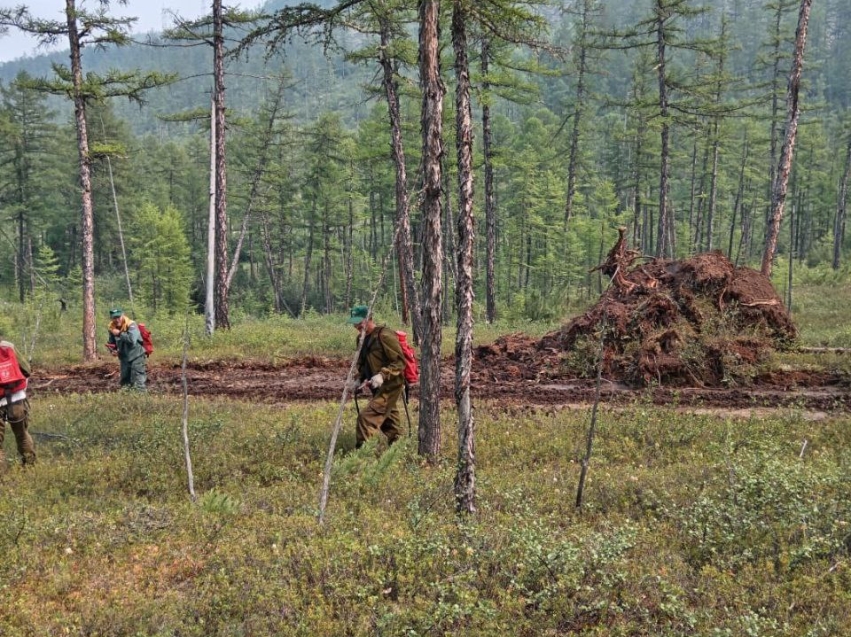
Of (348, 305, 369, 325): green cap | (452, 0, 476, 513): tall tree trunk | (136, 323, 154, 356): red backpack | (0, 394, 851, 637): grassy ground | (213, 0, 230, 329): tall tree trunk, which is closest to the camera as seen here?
(0, 394, 851, 637): grassy ground

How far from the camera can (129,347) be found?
12.7 m

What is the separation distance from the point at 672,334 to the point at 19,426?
12015 mm

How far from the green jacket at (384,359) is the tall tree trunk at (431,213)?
0.70 metres

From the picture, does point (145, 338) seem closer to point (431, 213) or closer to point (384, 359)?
point (384, 359)

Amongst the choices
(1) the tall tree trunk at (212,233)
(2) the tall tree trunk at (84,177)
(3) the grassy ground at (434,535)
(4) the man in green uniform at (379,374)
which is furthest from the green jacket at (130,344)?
(1) the tall tree trunk at (212,233)

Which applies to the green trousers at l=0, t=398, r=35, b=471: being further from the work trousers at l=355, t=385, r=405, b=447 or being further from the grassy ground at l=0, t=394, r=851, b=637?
the work trousers at l=355, t=385, r=405, b=447

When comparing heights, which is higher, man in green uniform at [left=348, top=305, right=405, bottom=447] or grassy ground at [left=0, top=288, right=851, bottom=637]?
man in green uniform at [left=348, top=305, right=405, bottom=447]

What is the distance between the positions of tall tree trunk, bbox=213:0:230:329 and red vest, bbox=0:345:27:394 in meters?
11.9

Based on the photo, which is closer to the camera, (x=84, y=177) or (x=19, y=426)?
(x=19, y=426)

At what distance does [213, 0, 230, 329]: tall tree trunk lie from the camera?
1873 cm

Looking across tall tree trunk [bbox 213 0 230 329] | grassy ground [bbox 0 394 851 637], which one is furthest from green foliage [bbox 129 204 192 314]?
grassy ground [bbox 0 394 851 637]

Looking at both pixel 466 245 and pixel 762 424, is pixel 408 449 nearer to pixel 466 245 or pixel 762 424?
pixel 466 245

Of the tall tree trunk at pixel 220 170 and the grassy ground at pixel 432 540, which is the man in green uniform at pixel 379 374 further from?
the tall tree trunk at pixel 220 170

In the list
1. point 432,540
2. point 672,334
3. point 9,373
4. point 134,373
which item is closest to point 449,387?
point 672,334
